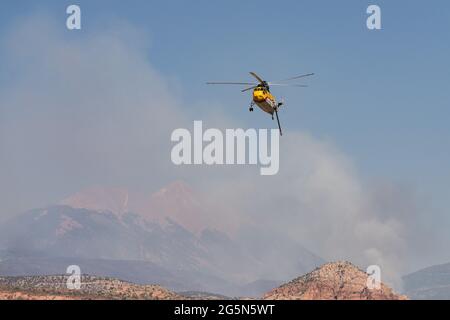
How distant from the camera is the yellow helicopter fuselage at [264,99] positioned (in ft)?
593

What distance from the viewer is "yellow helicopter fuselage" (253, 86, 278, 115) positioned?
18088 cm

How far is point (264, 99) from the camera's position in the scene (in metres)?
182

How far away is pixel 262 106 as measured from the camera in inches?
7298
